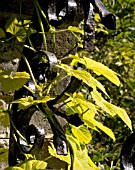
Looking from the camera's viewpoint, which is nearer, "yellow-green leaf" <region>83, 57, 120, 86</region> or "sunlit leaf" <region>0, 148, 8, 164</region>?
"yellow-green leaf" <region>83, 57, 120, 86</region>

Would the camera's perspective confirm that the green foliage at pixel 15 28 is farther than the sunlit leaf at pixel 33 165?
Yes

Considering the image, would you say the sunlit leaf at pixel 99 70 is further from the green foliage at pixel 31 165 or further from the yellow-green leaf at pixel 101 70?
the green foliage at pixel 31 165

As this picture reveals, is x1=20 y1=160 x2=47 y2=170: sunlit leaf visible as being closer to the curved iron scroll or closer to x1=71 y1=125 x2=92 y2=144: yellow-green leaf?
the curved iron scroll

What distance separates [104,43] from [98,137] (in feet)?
2.69

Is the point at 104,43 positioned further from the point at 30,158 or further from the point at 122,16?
the point at 30,158

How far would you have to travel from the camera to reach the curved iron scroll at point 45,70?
3.62 ft

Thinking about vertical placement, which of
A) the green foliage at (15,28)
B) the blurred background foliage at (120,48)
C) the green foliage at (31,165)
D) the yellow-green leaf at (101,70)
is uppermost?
the green foliage at (15,28)

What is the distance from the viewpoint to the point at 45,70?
119 cm

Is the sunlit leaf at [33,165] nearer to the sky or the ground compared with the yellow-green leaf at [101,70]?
nearer to the ground

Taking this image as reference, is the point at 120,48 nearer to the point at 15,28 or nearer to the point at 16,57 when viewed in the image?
the point at 16,57

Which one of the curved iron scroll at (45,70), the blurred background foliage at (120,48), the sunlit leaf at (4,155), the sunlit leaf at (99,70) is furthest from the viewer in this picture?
the blurred background foliage at (120,48)

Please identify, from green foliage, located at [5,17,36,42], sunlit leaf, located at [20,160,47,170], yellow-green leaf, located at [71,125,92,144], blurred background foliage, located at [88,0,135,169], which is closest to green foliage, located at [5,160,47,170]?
sunlit leaf, located at [20,160,47,170]

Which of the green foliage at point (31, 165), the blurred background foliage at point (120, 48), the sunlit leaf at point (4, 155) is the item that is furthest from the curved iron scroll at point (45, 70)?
the blurred background foliage at point (120, 48)

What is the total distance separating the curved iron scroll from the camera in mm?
1104
